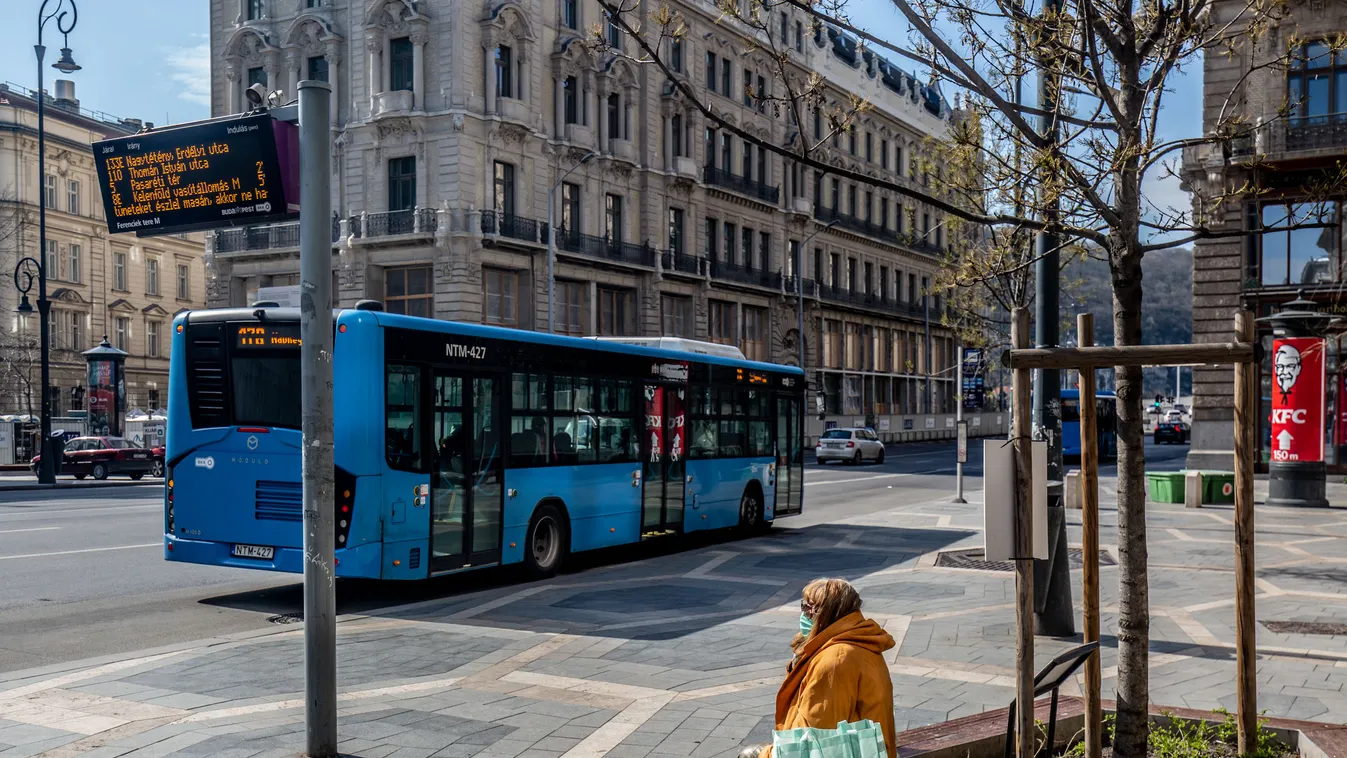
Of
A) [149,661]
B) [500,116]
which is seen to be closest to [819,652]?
[149,661]

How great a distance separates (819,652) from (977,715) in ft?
9.45

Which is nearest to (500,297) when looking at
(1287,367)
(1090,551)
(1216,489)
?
(1216,489)

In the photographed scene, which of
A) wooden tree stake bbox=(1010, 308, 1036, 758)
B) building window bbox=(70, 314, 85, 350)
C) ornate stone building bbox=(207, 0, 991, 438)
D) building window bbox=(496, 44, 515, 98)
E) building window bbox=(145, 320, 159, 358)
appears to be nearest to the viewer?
wooden tree stake bbox=(1010, 308, 1036, 758)

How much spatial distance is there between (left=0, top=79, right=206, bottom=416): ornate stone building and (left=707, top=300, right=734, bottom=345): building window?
92.9ft

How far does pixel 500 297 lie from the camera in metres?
45.4

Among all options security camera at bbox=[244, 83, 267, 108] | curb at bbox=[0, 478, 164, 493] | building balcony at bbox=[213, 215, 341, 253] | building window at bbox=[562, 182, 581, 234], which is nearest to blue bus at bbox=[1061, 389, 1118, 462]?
building window at bbox=[562, 182, 581, 234]

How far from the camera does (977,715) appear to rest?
671cm

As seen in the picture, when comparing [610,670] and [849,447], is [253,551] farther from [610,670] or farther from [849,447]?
[849,447]

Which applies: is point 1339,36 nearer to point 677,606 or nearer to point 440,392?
point 677,606

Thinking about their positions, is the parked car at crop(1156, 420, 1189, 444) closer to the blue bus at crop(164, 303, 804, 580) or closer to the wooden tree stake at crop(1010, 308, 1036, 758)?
the blue bus at crop(164, 303, 804, 580)

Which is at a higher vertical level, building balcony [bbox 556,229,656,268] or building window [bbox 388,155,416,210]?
building window [bbox 388,155,416,210]

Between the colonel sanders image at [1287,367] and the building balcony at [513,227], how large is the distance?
26.8m

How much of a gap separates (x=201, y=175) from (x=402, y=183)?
35.7 meters

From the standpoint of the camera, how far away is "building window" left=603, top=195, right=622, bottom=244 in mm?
50875
